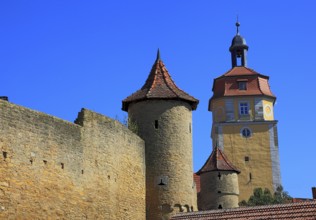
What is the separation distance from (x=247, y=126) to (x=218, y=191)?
88.3ft

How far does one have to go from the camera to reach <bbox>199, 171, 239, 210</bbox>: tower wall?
100 feet

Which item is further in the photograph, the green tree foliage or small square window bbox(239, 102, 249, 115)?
small square window bbox(239, 102, 249, 115)

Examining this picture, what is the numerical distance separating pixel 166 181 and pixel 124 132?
248 cm

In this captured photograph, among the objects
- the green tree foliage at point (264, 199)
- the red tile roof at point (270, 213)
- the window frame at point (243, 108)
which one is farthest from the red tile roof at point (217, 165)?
the window frame at point (243, 108)

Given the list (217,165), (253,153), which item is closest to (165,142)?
(217,165)

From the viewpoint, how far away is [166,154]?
2342 centimetres

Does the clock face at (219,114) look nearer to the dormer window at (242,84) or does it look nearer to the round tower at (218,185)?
the dormer window at (242,84)

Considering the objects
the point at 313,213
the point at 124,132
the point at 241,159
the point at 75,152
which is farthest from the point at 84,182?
the point at 241,159

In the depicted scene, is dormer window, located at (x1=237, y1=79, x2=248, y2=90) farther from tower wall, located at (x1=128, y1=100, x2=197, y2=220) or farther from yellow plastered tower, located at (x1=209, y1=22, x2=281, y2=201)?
tower wall, located at (x1=128, y1=100, x2=197, y2=220)

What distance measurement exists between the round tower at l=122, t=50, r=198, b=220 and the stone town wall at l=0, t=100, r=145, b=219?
482mm

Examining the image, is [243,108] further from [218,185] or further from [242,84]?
[218,185]

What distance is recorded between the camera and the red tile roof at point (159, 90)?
2428cm

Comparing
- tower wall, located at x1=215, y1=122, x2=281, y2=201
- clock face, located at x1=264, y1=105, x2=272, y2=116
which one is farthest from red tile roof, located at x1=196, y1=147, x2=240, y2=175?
clock face, located at x1=264, y1=105, x2=272, y2=116

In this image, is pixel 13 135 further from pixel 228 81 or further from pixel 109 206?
pixel 228 81
